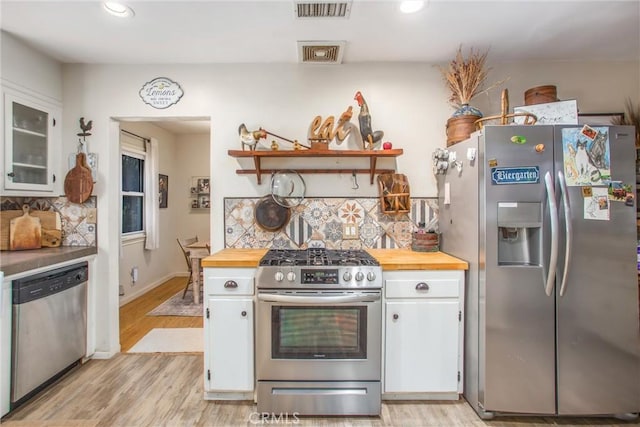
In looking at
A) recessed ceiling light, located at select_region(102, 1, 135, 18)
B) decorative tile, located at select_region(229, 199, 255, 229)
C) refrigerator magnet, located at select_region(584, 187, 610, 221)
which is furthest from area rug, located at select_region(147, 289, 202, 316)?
refrigerator magnet, located at select_region(584, 187, 610, 221)

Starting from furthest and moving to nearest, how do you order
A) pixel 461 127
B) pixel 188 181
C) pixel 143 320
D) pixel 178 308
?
1. pixel 188 181
2. pixel 178 308
3. pixel 143 320
4. pixel 461 127

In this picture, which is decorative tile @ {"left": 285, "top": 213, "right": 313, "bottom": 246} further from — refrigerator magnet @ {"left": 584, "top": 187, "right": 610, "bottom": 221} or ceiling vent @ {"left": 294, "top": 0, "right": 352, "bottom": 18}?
refrigerator magnet @ {"left": 584, "top": 187, "right": 610, "bottom": 221}

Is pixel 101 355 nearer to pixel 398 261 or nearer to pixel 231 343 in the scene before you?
pixel 231 343

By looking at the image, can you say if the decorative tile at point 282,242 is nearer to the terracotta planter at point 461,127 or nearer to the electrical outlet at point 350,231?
the electrical outlet at point 350,231

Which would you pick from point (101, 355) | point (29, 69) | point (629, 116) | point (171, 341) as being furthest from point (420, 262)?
point (29, 69)

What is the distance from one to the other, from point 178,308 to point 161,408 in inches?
75.7

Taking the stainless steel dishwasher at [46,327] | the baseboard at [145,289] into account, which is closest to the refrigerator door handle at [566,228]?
the stainless steel dishwasher at [46,327]

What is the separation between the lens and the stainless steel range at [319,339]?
1.91 meters

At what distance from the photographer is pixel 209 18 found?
1973mm

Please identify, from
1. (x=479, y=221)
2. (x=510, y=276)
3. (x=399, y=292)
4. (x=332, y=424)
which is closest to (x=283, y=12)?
(x=479, y=221)

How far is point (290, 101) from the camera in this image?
2.58 meters

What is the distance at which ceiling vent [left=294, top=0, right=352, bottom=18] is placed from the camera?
1.81 meters

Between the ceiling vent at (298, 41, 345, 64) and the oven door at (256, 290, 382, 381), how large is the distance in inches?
68.4

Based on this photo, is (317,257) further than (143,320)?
No
